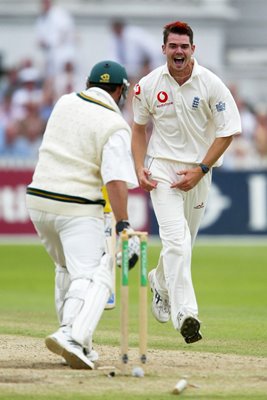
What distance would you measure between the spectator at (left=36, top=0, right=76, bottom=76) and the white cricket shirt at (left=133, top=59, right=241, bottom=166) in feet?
46.4

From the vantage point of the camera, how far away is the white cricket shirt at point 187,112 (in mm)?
8570

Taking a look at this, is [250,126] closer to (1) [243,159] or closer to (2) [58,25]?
(1) [243,159]

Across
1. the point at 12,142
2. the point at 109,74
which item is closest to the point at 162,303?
the point at 109,74

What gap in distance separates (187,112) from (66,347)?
2149 mm

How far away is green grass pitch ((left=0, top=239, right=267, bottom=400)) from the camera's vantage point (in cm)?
920

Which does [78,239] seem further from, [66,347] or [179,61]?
[179,61]

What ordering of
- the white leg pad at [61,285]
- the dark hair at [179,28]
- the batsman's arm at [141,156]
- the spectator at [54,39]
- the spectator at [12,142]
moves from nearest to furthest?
the white leg pad at [61,285]
the dark hair at [179,28]
the batsman's arm at [141,156]
the spectator at [12,142]
the spectator at [54,39]

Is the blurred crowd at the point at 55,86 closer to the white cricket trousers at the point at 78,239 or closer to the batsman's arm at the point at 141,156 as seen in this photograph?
the batsman's arm at the point at 141,156

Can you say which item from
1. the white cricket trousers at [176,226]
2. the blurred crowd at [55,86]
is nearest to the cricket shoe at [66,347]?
the white cricket trousers at [176,226]

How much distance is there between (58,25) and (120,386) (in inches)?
656

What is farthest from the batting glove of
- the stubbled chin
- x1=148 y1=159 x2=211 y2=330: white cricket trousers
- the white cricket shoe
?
the stubbled chin

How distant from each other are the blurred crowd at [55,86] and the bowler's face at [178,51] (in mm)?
12541

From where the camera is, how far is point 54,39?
23016 millimetres

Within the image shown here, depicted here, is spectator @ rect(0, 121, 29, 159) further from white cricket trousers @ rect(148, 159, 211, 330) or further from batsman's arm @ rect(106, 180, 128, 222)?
batsman's arm @ rect(106, 180, 128, 222)
